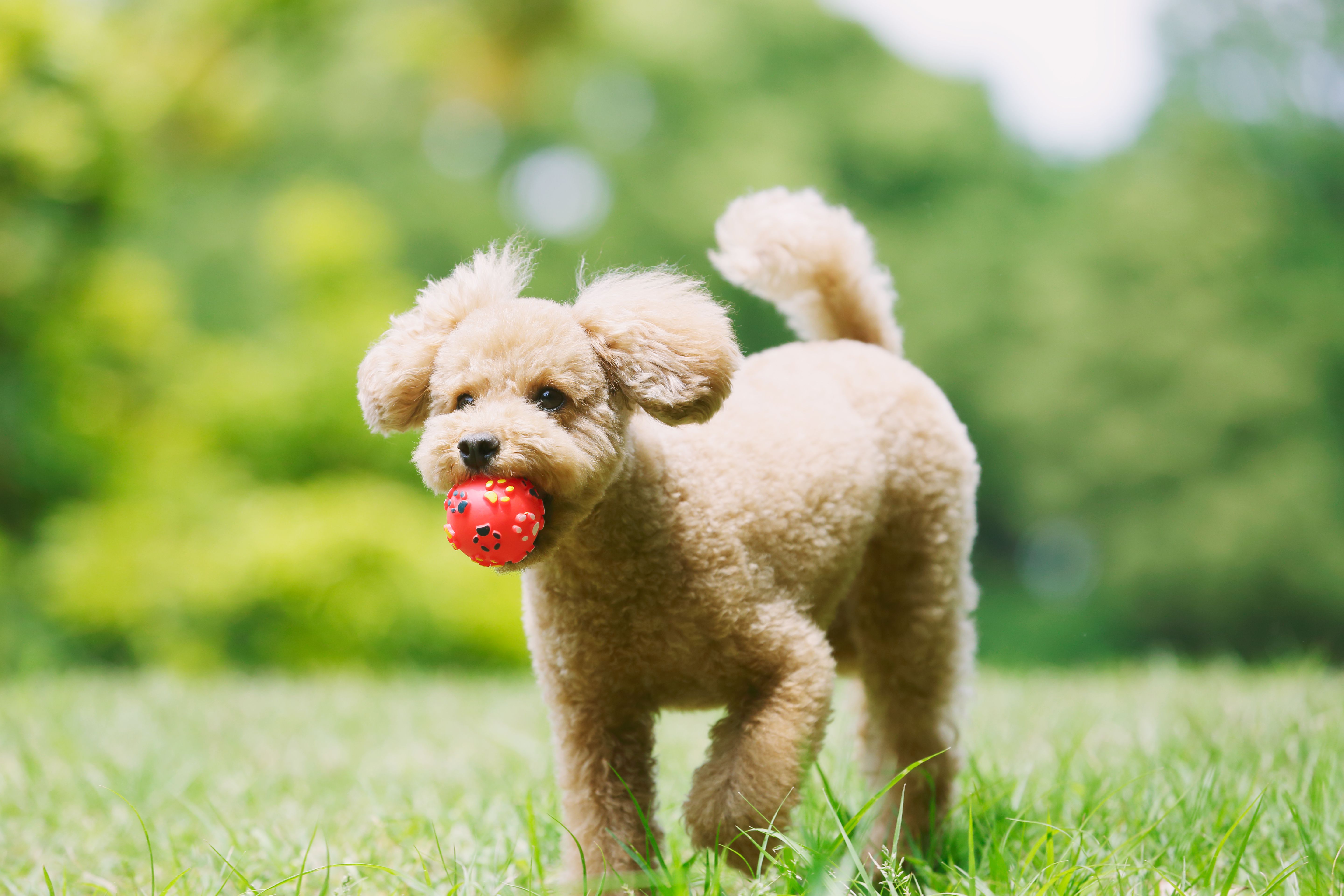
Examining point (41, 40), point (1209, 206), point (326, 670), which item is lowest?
point (326, 670)

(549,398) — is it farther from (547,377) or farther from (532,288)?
(532,288)

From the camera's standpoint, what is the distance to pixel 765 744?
1.97 meters

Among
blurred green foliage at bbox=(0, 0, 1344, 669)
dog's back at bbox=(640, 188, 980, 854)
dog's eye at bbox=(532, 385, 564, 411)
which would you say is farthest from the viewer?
blurred green foliage at bbox=(0, 0, 1344, 669)

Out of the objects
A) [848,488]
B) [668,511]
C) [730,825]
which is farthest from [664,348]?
[730,825]

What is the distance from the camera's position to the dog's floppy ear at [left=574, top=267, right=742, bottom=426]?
190 cm

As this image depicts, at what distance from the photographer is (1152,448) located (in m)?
10.3

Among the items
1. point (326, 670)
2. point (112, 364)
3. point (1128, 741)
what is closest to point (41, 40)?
point (112, 364)

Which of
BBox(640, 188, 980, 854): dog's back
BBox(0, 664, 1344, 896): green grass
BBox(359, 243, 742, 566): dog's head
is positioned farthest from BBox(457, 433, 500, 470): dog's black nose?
BBox(0, 664, 1344, 896): green grass

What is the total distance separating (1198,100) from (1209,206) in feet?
3.89

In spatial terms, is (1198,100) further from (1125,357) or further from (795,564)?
(795,564)

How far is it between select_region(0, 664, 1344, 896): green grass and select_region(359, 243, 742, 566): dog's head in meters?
0.68

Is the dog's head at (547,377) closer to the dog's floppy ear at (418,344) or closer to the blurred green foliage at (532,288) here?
the dog's floppy ear at (418,344)

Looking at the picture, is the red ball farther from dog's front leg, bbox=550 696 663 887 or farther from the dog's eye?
dog's front leg, bbox=550 696 663 887

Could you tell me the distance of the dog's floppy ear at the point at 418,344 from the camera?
6.57 feet
